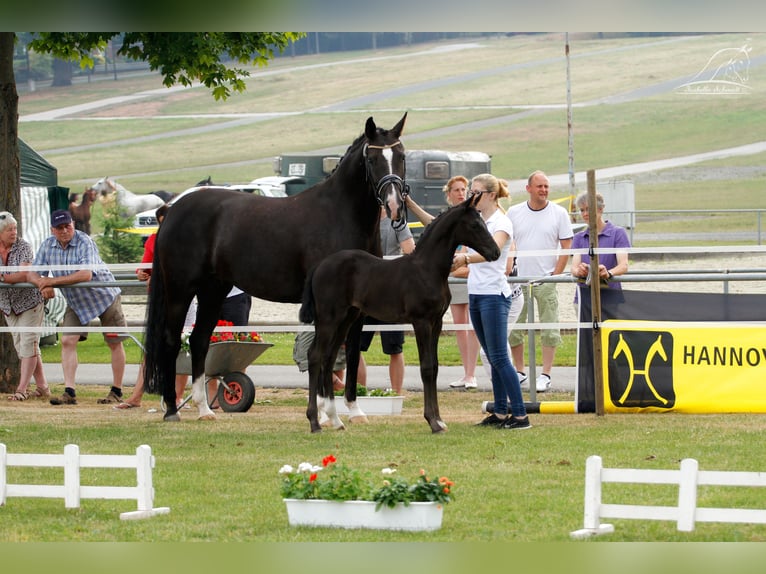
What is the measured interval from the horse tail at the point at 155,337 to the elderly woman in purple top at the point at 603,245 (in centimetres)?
397

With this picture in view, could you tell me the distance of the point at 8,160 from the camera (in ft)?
48.6

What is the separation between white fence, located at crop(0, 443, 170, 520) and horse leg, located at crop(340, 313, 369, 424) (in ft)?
13.2

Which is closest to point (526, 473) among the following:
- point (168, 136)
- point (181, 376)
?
point (181, 376)

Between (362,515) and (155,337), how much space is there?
580 cm

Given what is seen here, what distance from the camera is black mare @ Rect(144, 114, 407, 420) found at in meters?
10.5

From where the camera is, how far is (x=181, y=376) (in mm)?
12961

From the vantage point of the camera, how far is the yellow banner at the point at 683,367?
1094 cm

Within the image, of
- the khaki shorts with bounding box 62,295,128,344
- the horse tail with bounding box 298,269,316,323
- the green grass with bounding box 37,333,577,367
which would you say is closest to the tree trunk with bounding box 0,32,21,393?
the khaki shorts with bounding box 62,295,128,344

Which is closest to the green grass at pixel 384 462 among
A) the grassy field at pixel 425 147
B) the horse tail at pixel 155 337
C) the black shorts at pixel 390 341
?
the grassy field at pixel 425 147

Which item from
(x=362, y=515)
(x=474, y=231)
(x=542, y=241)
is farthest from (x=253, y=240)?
(x=362, y=515)

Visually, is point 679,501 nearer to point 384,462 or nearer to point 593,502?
point 593,502

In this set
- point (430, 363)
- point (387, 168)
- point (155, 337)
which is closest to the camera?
point (430, 363)

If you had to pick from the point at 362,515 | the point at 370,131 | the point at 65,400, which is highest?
the point at 370,131
